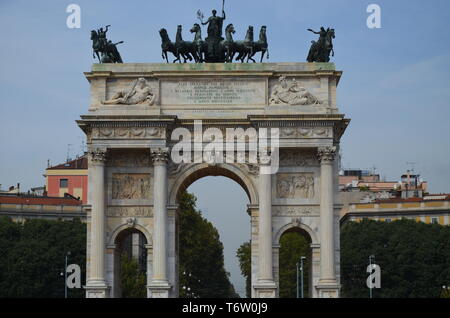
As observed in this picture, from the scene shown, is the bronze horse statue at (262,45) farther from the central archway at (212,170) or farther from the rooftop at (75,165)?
the rooftop at (75,165)

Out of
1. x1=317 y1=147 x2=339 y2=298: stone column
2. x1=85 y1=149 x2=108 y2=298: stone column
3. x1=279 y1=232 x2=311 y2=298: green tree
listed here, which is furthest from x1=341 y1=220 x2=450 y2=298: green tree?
x1=85 y1=149 x2=108 y2=298: stone column

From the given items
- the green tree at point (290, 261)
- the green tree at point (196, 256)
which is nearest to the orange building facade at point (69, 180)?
the green tree at point (196, 256)

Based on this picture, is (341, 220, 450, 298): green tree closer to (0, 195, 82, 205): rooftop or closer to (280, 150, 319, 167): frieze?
(0, 195, 82, 205): rooftop

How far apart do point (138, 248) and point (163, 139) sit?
4766 cm

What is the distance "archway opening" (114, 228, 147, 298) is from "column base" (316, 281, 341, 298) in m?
8.50

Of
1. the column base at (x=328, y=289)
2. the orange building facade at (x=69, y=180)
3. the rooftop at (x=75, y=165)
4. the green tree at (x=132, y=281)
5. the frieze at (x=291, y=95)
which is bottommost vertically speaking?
the column base at (x=328, y=289)

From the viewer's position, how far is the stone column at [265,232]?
4303 centimetres

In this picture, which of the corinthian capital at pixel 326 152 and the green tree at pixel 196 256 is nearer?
the corinthian capital at pixel 326 152

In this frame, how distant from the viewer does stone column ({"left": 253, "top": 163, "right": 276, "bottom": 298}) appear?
141ft

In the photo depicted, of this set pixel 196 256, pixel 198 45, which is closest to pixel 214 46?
pixel 198 45

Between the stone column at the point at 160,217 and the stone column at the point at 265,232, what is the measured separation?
3.97 m

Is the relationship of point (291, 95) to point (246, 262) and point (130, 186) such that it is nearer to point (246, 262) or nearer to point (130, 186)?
point (130, 186)
